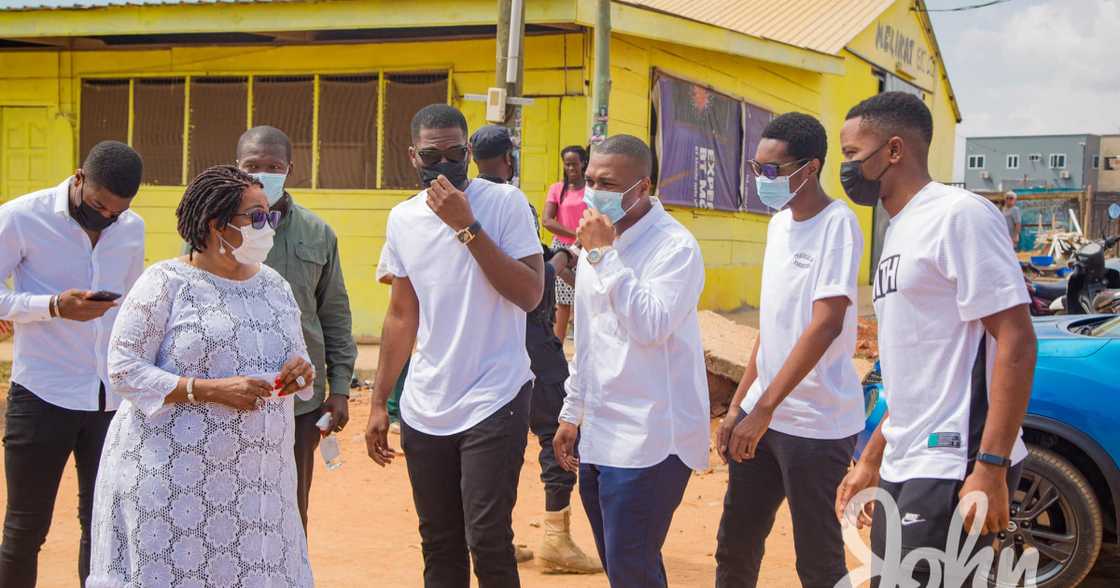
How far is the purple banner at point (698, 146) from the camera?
13188mm

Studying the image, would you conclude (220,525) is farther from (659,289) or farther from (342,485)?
(342,485)

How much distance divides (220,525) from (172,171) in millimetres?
11089

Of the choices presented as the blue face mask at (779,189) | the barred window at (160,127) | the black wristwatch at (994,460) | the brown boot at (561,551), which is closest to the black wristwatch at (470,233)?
the blue face mask at (779,189)

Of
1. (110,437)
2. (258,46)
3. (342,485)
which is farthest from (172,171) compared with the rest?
(110,437)

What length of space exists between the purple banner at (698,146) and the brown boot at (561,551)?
7.83 metres

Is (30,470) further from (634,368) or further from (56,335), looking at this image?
(634,368)

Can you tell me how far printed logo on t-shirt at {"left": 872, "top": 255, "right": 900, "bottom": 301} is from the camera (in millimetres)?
3115

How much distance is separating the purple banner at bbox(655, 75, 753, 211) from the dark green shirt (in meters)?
8.72

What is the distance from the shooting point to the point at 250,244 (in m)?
3.50

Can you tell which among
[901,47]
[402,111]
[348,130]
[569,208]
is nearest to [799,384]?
[569,208]

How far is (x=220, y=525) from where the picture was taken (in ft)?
10.9

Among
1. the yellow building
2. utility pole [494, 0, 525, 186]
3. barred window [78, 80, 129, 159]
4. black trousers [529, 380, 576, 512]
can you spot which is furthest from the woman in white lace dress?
barred window [78, 80, 129, 159]

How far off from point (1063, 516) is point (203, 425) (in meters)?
3.92

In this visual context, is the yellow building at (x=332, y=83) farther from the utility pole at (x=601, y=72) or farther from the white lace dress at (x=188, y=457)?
the white lace dress at (x=188, y=457)
